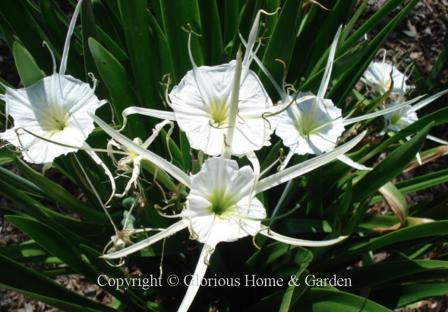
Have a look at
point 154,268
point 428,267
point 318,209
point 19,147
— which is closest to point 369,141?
point 318,209

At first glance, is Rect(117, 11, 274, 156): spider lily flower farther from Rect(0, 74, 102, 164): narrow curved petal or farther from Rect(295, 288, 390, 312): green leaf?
Rect(295, 288, 390, 312): green leaf

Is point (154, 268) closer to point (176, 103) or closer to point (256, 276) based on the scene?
point (256, 276)

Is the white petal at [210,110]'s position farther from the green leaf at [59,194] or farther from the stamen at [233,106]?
the green leaf at [59,194]

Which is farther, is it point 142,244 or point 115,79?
point 115,79

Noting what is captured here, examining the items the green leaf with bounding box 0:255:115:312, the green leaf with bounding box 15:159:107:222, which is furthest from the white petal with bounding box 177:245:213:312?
the green leaf with bounding box 15:159:107:222

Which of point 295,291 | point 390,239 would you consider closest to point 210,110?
point 295,291

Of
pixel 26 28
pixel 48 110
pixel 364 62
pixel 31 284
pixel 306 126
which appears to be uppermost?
pixel 364 62

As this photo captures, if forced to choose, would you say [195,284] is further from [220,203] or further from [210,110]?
[210,110]
